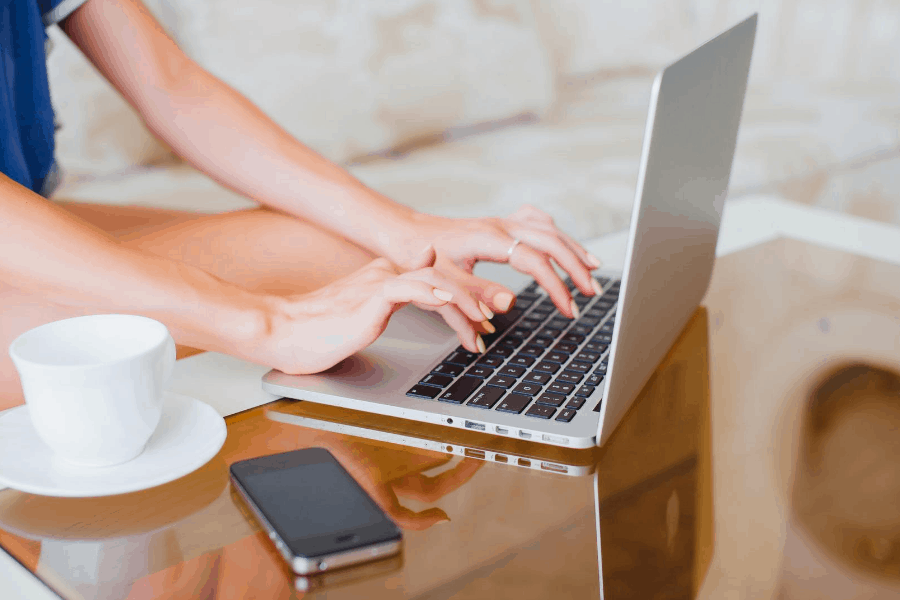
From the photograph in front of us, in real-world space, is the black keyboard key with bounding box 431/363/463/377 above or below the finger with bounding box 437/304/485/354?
below

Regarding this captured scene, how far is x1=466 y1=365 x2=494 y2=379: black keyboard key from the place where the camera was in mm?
698

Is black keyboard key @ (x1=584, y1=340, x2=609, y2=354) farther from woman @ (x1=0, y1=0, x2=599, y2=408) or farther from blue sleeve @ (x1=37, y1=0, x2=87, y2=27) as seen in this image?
blue sleeve @ (x1=37, y1=0, x2=87, y2=27)

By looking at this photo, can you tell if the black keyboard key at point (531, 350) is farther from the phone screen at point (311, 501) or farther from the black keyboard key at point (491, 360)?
the phone screen at point (311, 501)

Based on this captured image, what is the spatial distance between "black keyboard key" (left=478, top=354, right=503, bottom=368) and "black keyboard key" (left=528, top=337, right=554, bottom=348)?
4 centimetres

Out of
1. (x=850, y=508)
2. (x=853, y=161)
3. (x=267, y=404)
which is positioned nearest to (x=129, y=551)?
(x=267, y=404)

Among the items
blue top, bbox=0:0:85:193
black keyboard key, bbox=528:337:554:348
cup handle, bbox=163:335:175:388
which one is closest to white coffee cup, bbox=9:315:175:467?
cup handle, bbox=163:335:175:388

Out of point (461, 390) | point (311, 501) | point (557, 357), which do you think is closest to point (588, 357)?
point (557, 357)

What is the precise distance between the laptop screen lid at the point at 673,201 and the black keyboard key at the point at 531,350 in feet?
0.31

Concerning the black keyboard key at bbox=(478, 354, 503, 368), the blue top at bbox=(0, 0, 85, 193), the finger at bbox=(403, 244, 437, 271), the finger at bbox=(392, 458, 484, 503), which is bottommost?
the finger at bbox=(392, 458, 484, 503)

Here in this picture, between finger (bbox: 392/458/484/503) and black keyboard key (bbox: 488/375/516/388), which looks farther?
black keyboard key (bbox: 488/375/516/388)

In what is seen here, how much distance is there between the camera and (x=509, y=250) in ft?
2.80

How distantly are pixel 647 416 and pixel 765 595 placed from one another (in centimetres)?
21

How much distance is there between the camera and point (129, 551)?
1.65 feet

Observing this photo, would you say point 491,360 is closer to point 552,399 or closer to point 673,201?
point 552,399
